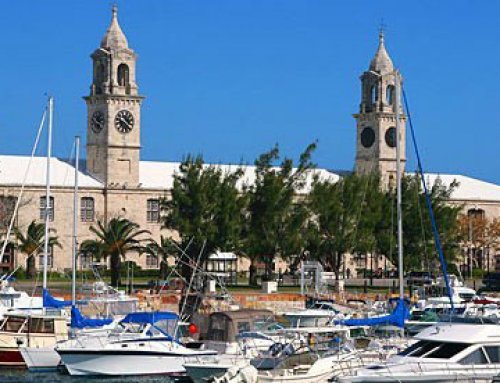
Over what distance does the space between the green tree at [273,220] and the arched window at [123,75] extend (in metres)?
23.1

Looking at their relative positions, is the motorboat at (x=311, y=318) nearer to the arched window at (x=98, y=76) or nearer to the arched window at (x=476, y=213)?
the arched window at (x=98, y=76)

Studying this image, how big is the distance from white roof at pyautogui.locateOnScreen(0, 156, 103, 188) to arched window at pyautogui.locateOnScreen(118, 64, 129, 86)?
300 inches

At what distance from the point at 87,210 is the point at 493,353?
228ft

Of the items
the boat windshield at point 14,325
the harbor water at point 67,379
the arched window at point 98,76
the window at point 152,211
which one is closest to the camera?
the harbor water at point 67,379

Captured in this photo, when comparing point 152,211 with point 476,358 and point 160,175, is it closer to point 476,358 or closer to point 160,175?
point 160,175

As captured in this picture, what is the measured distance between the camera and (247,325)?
1678 inches

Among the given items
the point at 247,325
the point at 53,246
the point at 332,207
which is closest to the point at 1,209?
the point at 53,246

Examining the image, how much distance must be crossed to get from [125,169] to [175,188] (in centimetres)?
2271

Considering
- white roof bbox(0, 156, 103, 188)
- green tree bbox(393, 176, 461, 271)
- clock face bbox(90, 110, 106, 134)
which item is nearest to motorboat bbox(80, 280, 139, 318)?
green tree bbox(393, 176, 461, 271)

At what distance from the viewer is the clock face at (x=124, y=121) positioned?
9925 cm

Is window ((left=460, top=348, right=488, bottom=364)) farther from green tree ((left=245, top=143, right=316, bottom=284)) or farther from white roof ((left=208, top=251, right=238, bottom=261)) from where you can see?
white roof ((left=208, top=251, right=238, bottom=261))

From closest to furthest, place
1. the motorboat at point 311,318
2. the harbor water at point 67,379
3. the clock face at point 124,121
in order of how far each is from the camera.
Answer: the harbor water at point 67,379, the motorboat at point 311,318, the clock face at point 124,121

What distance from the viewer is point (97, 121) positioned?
9975 centimetres

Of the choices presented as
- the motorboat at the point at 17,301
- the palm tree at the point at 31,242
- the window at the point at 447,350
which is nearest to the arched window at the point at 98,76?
the palm tree at the point at 31,242
